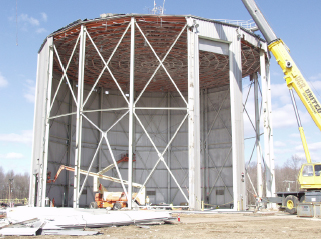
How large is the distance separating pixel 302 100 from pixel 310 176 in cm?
510

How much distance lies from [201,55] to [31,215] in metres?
21.6

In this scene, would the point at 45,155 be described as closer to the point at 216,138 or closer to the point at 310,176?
the point at 216,138

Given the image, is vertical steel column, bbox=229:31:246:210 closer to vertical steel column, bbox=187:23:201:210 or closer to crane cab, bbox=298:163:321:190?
vertical steel column, bbox=187:23:201:210

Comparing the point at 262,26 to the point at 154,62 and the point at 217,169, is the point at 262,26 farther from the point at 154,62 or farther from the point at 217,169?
→ the point at 217,169

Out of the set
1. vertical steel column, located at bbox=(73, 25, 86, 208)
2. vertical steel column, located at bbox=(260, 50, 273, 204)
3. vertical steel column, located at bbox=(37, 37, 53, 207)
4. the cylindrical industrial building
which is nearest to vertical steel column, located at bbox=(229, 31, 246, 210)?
the cylindrical industrial building

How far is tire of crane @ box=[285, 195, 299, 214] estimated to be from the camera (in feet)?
81.6

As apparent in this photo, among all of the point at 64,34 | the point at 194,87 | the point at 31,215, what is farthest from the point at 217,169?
the point at 31,215

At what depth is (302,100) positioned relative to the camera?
24.3m

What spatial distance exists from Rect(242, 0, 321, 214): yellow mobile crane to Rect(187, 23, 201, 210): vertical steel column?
501 centimetres

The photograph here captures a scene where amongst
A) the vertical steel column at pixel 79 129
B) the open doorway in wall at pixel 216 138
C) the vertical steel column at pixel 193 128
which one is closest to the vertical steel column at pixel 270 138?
the open doorway in wall at pixel 216 138

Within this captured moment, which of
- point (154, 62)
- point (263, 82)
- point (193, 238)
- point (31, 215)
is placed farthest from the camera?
point (154, 62)

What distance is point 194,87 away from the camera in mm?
26016

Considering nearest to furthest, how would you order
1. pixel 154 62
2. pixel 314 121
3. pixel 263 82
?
pixel 314 121
pixel 263 82
pixel 154 62

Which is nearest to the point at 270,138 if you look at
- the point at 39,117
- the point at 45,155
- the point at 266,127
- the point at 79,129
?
the point at 266,127
